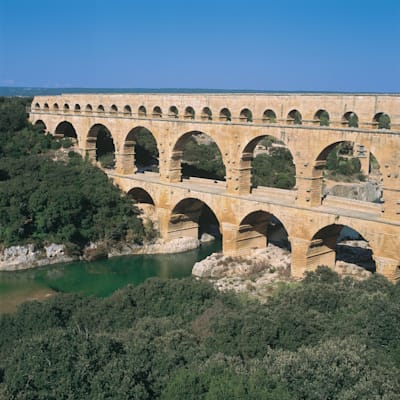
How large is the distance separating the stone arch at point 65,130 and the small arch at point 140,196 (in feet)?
28.7

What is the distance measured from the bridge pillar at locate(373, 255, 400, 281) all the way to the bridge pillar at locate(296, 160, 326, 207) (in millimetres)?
3422

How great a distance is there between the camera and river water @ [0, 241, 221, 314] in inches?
942

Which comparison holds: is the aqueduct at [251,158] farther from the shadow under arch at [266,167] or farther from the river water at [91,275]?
the river water at [91,275]

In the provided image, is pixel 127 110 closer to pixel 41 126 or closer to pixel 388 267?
pixel 41 126

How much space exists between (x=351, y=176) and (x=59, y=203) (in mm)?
25711

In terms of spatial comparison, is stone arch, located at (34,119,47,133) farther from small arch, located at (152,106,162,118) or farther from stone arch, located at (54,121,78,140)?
small arch, located at (152,106,162,118)

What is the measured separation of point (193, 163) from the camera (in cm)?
3838

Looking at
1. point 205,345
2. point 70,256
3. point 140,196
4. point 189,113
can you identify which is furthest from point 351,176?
point 205,345

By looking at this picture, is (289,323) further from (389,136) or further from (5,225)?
(5,225)

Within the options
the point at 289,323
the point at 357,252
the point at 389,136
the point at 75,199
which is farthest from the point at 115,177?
the point at 289,323

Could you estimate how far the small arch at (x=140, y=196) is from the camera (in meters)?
32.0

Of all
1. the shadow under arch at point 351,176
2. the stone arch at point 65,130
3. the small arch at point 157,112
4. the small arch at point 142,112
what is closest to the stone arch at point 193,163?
the small arch at point 157,112

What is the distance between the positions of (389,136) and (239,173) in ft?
23.9

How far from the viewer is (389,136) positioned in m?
20.1
